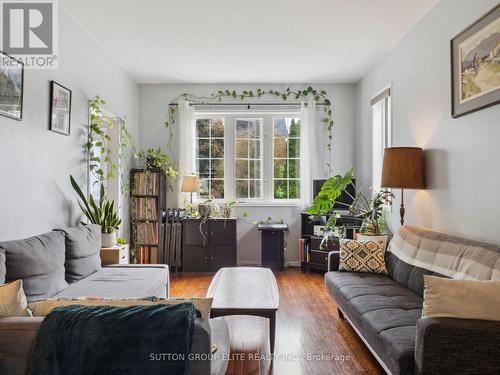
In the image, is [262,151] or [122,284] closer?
[122,284]

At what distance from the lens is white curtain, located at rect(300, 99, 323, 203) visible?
555 cm

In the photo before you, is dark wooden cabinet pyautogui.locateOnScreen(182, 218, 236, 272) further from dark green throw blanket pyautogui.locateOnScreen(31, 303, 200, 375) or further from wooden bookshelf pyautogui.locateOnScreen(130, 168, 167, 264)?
dark green throw blanket pyautogui.locateOnScreen(31, 303, 200, 375)

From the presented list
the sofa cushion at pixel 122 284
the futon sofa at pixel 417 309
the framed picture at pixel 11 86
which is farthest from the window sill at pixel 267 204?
the framed picture at pixel 11 86

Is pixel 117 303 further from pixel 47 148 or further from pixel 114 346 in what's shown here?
pixel 47 148

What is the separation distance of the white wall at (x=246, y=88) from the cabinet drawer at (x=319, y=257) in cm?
50

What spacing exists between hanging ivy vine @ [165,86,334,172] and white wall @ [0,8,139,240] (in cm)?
142

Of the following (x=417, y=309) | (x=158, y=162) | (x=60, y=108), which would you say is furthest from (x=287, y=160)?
(x=417, y=309)

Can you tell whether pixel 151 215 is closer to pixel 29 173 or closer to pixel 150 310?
pixel 29 173

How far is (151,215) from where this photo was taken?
517cm

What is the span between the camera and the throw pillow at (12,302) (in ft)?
4.88

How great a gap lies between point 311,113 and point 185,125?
1.92 m

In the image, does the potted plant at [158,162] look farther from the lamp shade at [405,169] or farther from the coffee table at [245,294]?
the lamp shade at [405,169]

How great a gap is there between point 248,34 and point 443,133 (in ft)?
6.99

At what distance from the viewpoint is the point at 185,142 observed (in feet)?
18.3
